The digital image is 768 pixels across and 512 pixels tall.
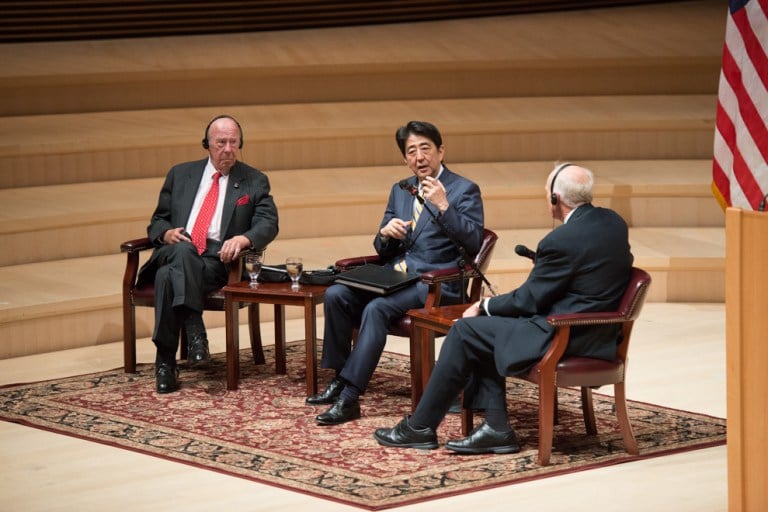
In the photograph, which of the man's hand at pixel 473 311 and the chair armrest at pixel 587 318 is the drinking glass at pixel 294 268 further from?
the chair armrest at pixel 587 318

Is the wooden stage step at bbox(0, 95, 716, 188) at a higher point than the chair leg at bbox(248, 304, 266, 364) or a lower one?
higher

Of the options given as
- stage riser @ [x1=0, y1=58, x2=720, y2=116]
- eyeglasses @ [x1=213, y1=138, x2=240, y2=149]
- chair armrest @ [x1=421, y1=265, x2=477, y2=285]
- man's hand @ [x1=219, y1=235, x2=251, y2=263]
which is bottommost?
chair armrest @ [x1=421, y1=265, x2=477, y2=285]

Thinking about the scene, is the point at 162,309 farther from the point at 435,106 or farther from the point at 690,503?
the point at 435,106

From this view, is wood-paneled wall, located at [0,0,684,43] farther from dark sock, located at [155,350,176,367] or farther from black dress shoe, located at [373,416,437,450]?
black dress shoe, located at [373,416,437,450]

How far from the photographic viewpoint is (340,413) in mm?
4828

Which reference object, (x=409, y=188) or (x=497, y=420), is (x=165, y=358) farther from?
(x=497, y=420)

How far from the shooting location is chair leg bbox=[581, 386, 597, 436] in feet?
15.1

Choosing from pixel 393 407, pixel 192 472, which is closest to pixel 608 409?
pixel 393 407

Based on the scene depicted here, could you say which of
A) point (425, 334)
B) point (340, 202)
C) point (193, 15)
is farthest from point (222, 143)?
point (193, 15)

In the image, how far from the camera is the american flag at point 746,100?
17.6 ft

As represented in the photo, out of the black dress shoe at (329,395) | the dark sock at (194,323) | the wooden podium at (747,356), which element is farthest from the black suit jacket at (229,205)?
the wooden podium at (747,356)

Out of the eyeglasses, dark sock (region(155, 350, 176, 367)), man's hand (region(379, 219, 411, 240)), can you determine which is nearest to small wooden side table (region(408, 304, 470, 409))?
man's hand (region(379, 219, 411, 240))

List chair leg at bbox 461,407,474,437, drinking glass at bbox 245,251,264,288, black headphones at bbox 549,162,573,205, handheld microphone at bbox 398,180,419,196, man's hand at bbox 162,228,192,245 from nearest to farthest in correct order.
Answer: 1. black headphones at bbox 549,162,573,205
2. chair leg at bbox 461,407,474,437
3. handheld microphone at bbox 398,180,419,196
4. drinking glass at bbox 245,251,264,288
5. man's hand at bbox 162,228,192,245

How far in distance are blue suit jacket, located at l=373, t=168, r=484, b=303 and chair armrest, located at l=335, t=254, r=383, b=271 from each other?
0.13 m
